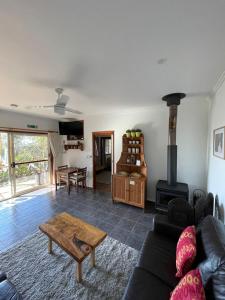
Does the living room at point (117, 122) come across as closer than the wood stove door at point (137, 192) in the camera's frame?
Yes

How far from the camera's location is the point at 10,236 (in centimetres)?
250

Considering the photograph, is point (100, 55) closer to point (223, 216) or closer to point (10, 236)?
point (223, 216)

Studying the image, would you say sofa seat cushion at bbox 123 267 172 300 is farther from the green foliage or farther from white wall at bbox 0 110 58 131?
white wall at bbox 0 110 58 131

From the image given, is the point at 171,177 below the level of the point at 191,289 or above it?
above

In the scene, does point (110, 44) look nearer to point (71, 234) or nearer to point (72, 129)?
point (71, 234)

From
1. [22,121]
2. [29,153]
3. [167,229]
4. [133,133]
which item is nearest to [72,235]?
[167,229]

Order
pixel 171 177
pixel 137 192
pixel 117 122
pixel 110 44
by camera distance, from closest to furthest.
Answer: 1. pixel 110 44
2. pixel 171 177
3. pixel 137 192
4. pixel 117 122

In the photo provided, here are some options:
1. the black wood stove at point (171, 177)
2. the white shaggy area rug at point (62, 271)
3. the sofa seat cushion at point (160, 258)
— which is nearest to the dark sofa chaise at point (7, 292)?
the white shaggy area rug at point (62, 271)

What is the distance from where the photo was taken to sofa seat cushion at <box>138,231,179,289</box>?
1.30 metres

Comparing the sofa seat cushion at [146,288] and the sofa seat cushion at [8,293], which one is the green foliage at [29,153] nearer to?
the sofa seat cushion at [8,293]

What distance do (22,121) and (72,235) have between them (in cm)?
391

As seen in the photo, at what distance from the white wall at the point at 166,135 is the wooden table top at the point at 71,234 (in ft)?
7.92

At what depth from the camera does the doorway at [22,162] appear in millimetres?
4102

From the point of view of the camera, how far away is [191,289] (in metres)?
0.95
